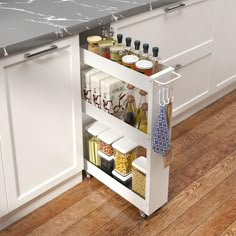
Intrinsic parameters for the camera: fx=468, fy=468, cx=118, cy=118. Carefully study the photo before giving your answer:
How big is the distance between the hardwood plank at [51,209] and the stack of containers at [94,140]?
5.4 inches

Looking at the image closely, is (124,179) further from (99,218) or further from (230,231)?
(230,231)

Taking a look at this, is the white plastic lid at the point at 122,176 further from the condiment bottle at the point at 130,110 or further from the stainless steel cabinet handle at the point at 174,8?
the stainless steel cabinet handle at the point at 174,8

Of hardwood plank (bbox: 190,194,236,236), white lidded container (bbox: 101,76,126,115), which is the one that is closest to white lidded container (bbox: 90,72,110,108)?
white lidded container (bbox: 101,76,126,115)

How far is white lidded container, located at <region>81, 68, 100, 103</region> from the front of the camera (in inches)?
82.8

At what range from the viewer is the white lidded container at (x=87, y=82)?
6.90 ft

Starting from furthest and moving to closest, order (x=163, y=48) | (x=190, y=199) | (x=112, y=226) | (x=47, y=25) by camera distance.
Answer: (x=163, y=48) < (x=190, y=199) < (x=112, y=226) < (x=47, y=25)

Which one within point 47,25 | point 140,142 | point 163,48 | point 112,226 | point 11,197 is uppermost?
point 47,25

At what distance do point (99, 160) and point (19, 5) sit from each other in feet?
2.69

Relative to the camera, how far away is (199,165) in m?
2.50

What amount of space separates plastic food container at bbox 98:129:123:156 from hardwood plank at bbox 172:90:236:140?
63 centimetres

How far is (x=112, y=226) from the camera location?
2.12 meters

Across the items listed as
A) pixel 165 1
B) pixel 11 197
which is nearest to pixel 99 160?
pixel 11 197

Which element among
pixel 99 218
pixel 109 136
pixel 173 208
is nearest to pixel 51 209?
pixel 99 218

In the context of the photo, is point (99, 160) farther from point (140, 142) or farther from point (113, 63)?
point (113, 63)
